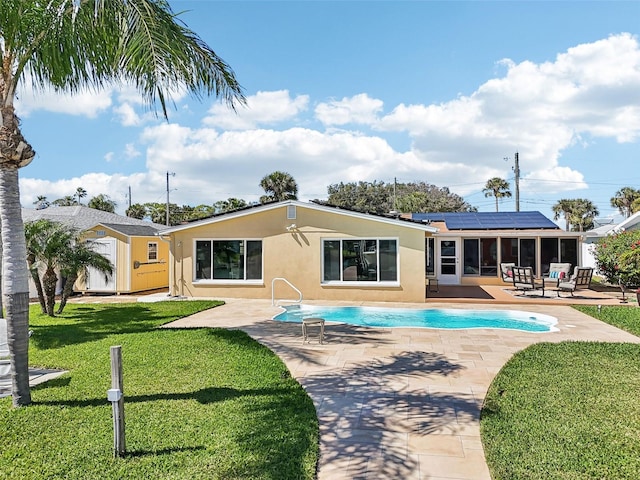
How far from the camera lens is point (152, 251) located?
72.0ft

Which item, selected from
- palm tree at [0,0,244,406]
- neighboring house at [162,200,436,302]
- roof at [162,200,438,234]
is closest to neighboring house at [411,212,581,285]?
neighboring house at [162,200,436,302]

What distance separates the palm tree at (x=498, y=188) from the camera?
49.4 m

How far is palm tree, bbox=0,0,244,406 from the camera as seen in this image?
19.6 ft

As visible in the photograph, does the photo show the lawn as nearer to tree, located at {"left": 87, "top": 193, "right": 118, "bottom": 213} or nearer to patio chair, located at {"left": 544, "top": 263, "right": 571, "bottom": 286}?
patio chair, located at {"left": 544, "top": 263, "right": 571, "bottom": 286}

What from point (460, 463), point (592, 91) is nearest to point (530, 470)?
point (460, 463)

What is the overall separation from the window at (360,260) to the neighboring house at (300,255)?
4cm

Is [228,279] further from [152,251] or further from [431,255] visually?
[431,255]

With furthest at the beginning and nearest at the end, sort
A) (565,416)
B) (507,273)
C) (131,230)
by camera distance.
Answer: (131,230)
(507,273)
(565,416)

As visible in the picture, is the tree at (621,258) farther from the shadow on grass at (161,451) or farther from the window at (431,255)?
the shadow on grass at (161,451)

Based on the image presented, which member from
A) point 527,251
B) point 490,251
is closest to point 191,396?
point 490,251

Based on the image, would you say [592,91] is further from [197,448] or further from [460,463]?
[197,448]

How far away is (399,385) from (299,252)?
1124 cm

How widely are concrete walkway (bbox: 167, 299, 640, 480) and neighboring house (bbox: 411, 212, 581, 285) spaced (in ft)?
31.5

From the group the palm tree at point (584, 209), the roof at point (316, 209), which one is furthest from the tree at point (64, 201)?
the palm tree at point (584, 209)
